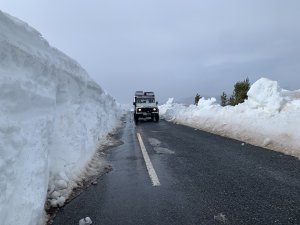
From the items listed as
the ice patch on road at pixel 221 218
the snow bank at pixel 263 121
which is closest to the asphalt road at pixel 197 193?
the ice patch on road at pixel 221 218

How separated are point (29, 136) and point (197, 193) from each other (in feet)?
9.69

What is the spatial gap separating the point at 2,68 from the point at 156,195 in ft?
10.6

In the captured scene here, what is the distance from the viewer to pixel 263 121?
13992 mm

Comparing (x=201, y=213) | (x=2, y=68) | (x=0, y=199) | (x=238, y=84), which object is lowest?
(x=201, y=213)

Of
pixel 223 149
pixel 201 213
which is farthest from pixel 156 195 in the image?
pixel 223 149

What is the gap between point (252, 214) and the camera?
5.06 meters

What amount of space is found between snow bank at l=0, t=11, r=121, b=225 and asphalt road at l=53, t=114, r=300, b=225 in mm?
673

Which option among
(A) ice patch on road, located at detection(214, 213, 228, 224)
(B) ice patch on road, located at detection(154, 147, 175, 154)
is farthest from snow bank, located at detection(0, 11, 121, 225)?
(B) ice patch on road, located at detection(154, 147, 175, 154)

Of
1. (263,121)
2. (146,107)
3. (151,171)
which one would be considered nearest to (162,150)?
(151,171)

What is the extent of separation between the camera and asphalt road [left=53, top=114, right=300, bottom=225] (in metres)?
5.07

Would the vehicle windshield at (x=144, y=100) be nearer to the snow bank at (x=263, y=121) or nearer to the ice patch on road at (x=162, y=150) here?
the snow bank at (x=263, y=121)

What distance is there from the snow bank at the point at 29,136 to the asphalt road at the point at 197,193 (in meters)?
0.67

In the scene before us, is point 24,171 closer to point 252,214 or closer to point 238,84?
point 252,214

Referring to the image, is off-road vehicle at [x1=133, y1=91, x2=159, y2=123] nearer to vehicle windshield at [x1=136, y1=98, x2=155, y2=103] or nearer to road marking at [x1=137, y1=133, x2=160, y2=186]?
vehicle windshield at [x1=136, y1=98, x2=155, y2=103]
